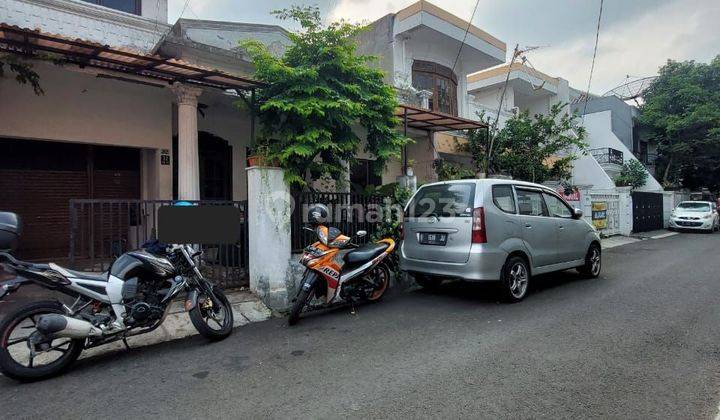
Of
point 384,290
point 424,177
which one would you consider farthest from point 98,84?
point 424,177

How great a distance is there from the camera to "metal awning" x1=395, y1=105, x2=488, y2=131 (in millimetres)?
8689

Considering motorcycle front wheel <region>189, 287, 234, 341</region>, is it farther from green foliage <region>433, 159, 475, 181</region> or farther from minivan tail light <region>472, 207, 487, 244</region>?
green foliage <region>433, 159, 475, 181</region>

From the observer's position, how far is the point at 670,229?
1875 cm

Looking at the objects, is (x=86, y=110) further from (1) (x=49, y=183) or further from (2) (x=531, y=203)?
(2) (x=531, y=203)

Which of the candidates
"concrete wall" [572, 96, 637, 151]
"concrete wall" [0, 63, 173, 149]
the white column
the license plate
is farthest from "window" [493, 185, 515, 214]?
"concrete wall" [572, 96, 637, 151]

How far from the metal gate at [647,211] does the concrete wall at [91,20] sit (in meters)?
17.2

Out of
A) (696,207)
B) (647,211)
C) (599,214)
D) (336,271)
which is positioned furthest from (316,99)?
(696,207)

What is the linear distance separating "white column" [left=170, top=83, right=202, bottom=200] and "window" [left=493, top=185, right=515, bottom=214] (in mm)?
5001

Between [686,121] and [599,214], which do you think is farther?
[686,121]

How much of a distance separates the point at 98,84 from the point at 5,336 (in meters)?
5.81

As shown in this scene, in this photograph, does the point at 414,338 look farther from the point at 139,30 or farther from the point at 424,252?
the point at 139,30

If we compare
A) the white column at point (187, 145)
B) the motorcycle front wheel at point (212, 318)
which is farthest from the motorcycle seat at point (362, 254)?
the white column at point (187, 145)

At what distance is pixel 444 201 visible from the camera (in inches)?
232

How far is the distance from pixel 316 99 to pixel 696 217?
18.0 m
